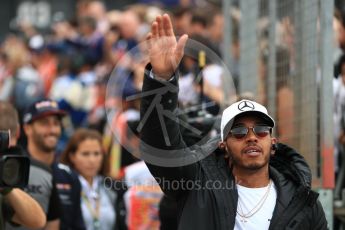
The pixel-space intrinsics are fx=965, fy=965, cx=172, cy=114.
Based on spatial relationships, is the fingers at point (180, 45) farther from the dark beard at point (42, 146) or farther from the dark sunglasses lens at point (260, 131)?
the dark beard at point (42, 146)

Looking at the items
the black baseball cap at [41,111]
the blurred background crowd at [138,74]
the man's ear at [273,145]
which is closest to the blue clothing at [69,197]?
the black baseball cap at [41,111]

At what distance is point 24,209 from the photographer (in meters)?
7.04

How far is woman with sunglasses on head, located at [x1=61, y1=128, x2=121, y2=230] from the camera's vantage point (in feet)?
31.2

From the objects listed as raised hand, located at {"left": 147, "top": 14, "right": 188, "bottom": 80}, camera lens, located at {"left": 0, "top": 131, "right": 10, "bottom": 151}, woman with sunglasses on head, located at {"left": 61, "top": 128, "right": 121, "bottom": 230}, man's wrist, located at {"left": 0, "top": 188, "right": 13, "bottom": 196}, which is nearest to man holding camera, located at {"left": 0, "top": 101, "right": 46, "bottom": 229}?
man's wrist, located at {"left": 0, "top": 188, "right": 13, "bottom": 196}

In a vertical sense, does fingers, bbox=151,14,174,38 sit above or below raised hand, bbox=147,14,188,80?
above

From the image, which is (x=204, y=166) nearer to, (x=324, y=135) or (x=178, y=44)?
(x=178, y=44)

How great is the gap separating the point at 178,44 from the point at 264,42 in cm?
418

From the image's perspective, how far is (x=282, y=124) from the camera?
28.2 feet

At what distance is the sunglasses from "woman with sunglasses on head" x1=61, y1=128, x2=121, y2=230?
12.4 ft

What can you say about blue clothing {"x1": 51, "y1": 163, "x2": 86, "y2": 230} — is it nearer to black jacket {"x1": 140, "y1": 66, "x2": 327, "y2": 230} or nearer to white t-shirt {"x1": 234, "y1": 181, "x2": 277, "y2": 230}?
black jacket {"x1": 140, "y1": 66, "x2": 327, "y2": 230}

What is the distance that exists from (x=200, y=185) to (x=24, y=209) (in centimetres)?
168

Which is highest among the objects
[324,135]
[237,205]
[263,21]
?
[263,21]

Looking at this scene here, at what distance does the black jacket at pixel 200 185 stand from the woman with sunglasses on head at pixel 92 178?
142 inches

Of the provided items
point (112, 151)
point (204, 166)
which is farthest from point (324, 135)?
point (112, 151)
